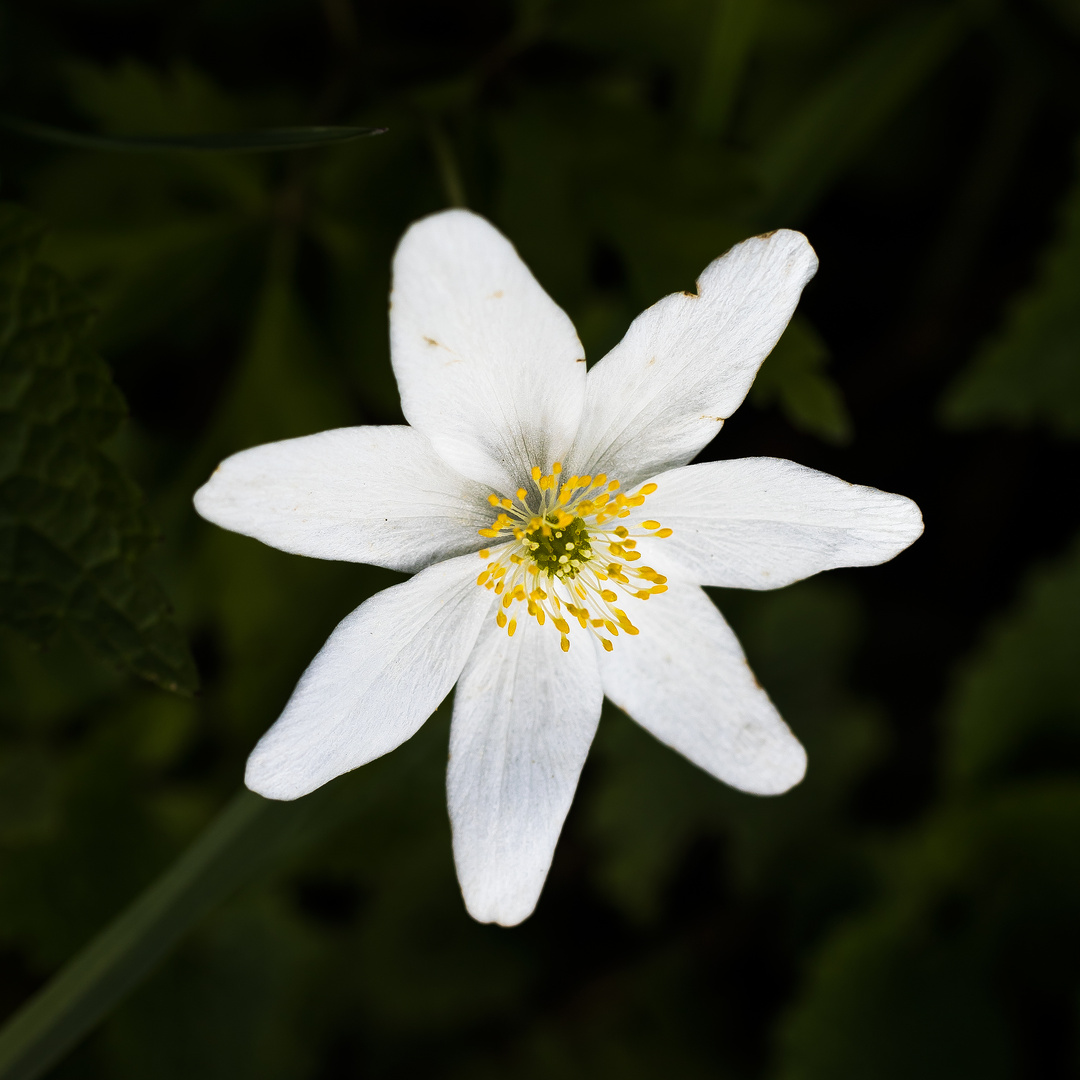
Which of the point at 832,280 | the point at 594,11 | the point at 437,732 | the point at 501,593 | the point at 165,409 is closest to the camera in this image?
the point at 501,593

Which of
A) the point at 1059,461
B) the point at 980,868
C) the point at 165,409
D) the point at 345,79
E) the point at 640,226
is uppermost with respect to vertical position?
the point at 345,79

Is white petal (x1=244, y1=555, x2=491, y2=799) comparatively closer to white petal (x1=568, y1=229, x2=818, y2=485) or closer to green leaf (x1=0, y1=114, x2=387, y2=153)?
white petal (x1=568, y1=229, x2=818, y2=485)

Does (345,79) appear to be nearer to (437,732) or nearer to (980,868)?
(437,732)

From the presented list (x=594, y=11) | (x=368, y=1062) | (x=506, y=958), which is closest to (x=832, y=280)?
(x=594, y=11)

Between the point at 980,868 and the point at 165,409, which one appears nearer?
the point at 165,409

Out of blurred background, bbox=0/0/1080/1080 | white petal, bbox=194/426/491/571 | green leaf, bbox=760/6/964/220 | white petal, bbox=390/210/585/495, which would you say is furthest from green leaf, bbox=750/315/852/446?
green leaf, bbox=760/6/964/220

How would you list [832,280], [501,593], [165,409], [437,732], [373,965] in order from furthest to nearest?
[373,965]
[832,280]
[165,409]
[437,732]
[501,593]

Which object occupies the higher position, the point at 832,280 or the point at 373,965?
the point at 832,280
